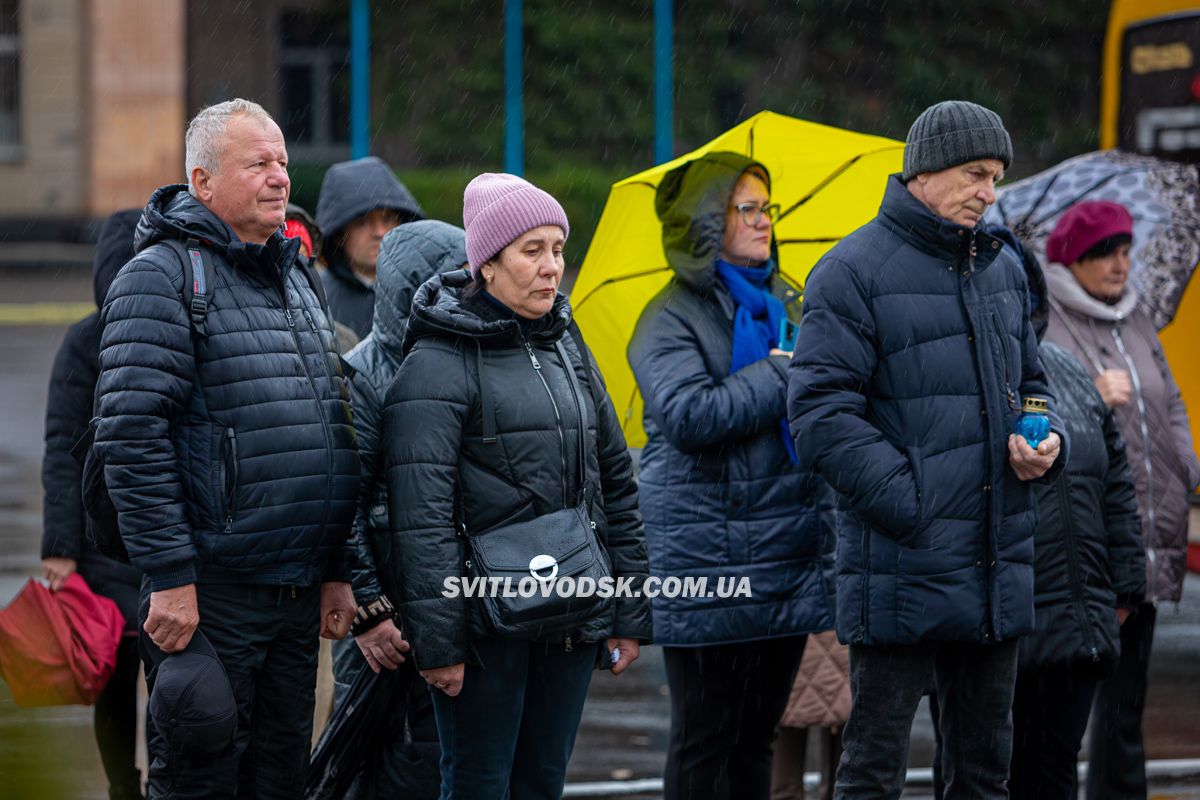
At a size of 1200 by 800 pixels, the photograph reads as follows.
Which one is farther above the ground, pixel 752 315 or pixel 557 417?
pixel 752 315

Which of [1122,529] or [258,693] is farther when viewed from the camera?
[1122,529]

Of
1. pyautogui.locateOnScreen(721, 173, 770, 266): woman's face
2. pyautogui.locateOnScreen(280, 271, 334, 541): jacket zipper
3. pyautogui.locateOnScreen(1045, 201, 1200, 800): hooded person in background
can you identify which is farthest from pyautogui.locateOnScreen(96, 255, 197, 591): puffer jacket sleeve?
pyautogui.locateOnScreen(1045, 201, 1200, 800): hooded person in background

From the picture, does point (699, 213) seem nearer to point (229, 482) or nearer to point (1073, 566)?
point (1073, 566)

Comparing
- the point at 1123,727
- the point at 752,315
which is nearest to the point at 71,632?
the point at 752,315

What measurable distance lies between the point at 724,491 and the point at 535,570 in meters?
Answer: 0.99

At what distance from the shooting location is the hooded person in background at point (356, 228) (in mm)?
6047

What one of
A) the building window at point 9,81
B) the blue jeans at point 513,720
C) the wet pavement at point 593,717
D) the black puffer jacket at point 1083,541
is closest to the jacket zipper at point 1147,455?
the black puffer jacket at point 1083,541

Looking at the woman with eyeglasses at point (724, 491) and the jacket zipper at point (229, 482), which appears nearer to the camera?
the jacket zipper at point (229, 482)

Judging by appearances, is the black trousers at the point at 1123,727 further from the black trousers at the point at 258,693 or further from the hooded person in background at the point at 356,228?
the hooded person in background at the point at 356,228

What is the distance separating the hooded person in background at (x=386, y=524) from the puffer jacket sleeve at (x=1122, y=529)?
199cm

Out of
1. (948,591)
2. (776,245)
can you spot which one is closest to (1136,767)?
(948,591)

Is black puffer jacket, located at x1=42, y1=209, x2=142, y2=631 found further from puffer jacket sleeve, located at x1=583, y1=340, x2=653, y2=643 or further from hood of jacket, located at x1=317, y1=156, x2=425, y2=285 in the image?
puffer jacket sleeve, located at x1=583, y1=340, x2=653, y2=643

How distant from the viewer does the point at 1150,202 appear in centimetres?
723

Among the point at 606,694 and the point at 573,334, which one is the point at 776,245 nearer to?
the point at 573,334
